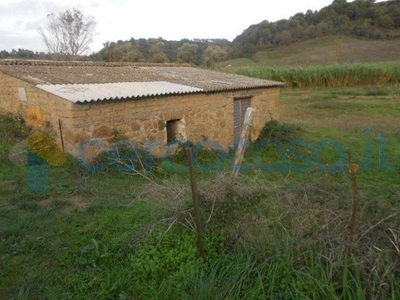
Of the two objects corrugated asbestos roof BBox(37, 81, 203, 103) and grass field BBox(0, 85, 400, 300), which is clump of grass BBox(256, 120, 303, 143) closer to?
corrugated asbestos roof BBox(37, 81, 203, 103)

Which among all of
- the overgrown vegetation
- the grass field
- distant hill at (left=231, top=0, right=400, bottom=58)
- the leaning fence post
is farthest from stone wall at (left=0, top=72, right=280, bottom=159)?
distant hill at (left=231, top=0, right=400, bottom=58)

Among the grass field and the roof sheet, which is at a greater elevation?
the roof sheet

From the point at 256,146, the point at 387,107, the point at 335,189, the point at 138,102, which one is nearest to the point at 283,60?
the point at 387,107

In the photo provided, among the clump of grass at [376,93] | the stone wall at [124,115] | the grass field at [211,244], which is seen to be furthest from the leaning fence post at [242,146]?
the clump of grass at [376,93]

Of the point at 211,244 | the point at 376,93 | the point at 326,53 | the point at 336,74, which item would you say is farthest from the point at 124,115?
the point at 326,53

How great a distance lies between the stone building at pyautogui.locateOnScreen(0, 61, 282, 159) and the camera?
679cm

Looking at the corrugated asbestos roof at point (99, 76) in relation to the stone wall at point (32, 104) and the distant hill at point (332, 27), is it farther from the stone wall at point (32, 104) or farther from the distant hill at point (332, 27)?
the distant hill at point (332, 27)

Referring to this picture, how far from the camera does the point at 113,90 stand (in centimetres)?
746

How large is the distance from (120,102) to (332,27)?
178 ft

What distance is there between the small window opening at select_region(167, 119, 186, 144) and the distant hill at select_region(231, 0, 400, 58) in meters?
41.4

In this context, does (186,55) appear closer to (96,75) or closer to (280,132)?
(280,132)

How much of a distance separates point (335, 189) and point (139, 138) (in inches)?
210

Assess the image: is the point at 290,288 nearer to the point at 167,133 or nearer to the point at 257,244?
the point at 257,244

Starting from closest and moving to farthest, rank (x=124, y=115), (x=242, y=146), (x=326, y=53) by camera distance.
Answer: (x=242, y=146)
(x=124, y=115)
(x=326, y=53)
